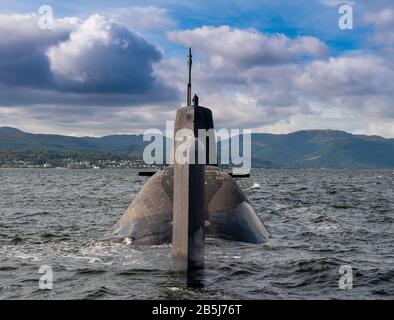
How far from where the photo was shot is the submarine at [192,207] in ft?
51.2

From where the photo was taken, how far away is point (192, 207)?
601 inches

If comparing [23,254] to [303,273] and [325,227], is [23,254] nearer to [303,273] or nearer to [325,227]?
[303,273]

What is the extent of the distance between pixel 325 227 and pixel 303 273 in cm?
1367

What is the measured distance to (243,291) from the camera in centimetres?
1554

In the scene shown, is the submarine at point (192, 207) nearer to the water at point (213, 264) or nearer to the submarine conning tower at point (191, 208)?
the submarine conning tower at point (191, 208)

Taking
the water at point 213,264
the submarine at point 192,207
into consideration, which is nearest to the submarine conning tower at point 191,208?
the submarine at point 192,207

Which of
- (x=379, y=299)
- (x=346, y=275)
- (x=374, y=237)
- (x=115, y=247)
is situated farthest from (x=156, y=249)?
(x=374, y=237)

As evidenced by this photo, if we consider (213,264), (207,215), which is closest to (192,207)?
(213,264)

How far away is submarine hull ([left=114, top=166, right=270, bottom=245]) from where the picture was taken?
890 inches

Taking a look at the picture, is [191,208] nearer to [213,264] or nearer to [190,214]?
[190,214]

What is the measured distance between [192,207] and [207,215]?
839cm

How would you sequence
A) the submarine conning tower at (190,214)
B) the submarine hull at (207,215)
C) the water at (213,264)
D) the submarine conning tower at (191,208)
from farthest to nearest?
the submarine hull at (207,215) → the water at (213,264) → the submarine conning tower at (191,208) → the submarine conning tower at (190,214)

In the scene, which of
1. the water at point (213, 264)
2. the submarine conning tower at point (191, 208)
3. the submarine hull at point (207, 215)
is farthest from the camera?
the submarine hull at point (207, 215)
